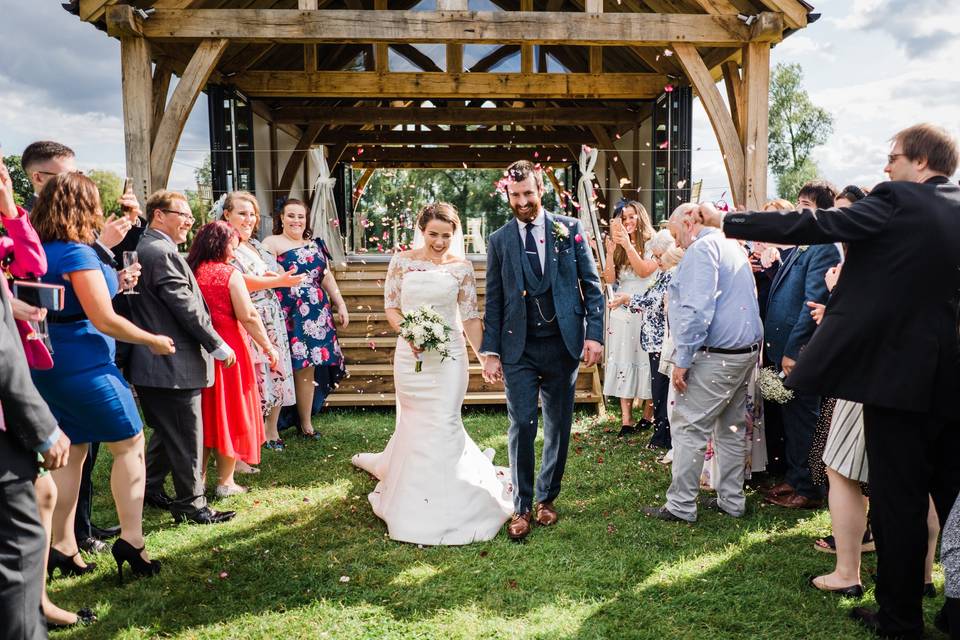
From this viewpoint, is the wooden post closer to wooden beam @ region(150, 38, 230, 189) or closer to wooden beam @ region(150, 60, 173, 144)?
wooden beam @ region(150, 38, 230, 189)

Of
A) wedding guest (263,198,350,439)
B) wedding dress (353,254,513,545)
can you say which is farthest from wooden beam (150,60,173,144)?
wedding dress (353,254,513,545)

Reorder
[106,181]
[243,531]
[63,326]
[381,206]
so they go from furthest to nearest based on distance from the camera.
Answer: [106,181], [381,206], [243,531], [63,326]

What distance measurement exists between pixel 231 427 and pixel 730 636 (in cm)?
307

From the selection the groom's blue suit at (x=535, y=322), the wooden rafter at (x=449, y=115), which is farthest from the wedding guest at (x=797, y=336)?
the wooden rafter at (x=449, y=115)

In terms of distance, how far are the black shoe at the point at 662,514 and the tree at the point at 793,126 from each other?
37.2m

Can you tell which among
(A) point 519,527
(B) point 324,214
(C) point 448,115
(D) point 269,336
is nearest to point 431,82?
(C) point 448,115

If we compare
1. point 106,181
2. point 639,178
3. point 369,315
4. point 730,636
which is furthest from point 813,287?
point 106,181

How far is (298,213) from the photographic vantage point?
5918 millimetres

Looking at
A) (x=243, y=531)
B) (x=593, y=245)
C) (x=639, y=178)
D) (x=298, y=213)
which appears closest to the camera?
(x=243, y=531)

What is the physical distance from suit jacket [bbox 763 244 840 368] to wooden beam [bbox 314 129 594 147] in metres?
11.5

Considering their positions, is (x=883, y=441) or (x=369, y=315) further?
(x=369, y=315)

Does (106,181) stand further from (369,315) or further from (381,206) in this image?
(369,315)

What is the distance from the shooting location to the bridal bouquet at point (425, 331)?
4009 mm

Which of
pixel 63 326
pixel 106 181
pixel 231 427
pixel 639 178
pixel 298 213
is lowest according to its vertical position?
pixel 231 427
